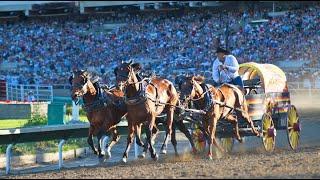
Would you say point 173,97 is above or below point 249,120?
above

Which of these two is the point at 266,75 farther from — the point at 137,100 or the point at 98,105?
the point at 98,105

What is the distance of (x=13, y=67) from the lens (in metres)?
43.3

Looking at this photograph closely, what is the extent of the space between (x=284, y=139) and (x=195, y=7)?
2804cm

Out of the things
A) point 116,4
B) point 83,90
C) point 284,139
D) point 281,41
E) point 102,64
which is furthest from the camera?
point 116,4

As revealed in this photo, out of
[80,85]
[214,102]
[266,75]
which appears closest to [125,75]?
[80,85]

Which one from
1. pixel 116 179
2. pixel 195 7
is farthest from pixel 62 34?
pixel 116 179

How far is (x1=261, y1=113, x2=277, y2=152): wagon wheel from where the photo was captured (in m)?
14.5

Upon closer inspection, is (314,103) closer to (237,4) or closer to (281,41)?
(281,41)

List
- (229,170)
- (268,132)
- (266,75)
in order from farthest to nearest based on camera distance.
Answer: (266,75), (268,132), (229,170)

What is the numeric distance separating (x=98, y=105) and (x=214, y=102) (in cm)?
216

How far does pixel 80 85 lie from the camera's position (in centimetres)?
1262

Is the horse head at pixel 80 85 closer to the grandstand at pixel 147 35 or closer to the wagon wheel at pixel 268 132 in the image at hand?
the wagon wheel at pixel 268 132

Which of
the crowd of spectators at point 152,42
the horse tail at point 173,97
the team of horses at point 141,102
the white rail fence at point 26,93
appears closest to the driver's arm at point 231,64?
the team of horses at point 141,102

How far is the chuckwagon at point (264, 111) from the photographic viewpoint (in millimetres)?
14438
